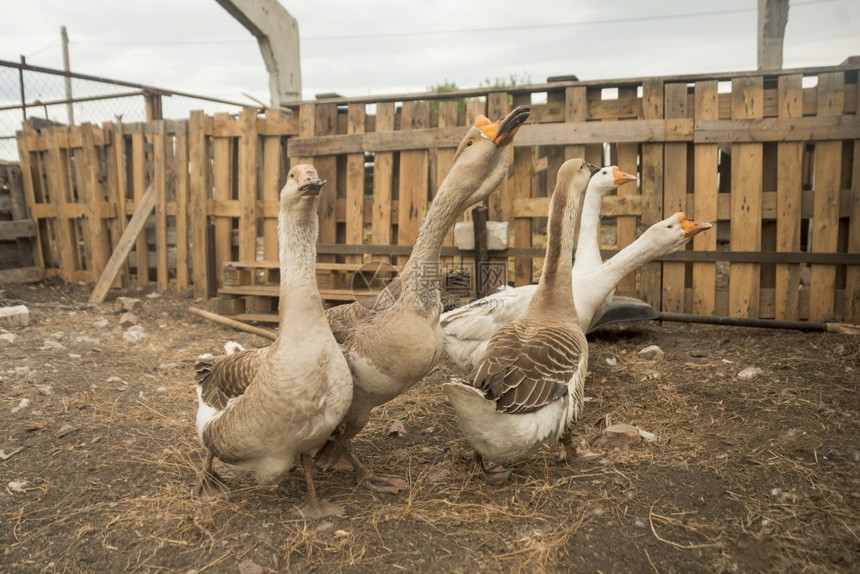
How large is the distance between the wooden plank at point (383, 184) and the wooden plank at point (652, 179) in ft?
9.56

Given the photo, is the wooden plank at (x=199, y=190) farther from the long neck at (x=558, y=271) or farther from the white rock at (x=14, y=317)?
the long neck at (x=558, y=271)

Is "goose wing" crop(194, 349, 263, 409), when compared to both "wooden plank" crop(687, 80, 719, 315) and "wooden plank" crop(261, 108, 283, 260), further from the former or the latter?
"wooden plank" crop(687, 80, 719, 315)

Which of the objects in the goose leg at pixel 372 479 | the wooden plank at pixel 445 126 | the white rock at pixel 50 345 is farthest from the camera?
the wooden plank at pixel 445 126

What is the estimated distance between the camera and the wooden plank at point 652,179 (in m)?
6.32

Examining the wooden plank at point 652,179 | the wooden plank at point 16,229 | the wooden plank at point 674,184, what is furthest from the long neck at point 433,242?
the wooden plank at point 16,229

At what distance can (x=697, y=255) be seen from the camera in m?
6.38

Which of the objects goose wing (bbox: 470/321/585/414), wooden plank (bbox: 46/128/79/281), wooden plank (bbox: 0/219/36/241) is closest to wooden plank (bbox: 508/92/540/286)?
goose wing (bbox: 470/321/585/414)

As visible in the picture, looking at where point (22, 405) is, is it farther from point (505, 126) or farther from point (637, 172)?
point (637, 172)

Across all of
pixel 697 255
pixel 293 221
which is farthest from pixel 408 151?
pixel 293 221

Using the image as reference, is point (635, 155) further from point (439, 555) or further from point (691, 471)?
point (439, 555)

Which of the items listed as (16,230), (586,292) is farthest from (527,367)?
(16,230)

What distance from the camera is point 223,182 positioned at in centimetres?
809

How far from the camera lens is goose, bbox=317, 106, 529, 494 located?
9.98 ft

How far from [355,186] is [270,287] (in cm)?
165
